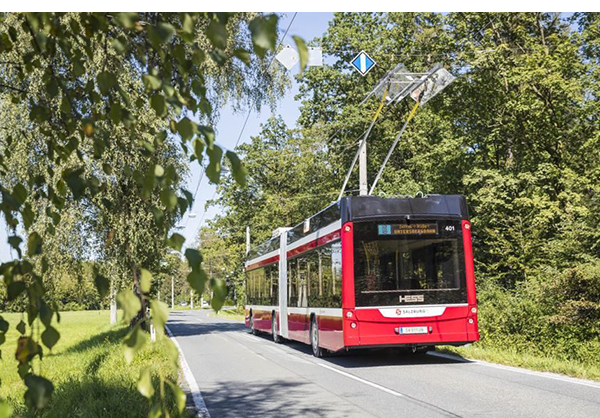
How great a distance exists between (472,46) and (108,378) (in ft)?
67.6

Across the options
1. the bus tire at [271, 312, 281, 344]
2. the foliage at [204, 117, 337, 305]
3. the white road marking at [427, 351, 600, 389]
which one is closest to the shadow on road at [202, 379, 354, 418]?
the white road marking at [427, 351, 600, 389]

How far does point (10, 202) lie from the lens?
235cm

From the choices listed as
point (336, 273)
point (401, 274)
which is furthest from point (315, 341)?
point (401, 274)

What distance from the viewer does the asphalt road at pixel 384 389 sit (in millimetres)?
8031

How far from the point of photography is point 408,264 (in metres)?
12.9

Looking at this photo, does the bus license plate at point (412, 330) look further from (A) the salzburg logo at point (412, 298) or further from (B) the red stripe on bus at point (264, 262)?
(B) the red stripe on bus at point (264, 262)

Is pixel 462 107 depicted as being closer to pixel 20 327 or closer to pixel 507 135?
pixel 507 135

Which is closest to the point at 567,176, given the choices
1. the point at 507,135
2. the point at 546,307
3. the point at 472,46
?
the point at 507,135

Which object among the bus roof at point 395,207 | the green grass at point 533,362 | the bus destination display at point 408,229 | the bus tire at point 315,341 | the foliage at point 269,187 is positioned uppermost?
the foliage at point 269,187

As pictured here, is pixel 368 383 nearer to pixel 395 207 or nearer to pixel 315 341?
pixel 395 207

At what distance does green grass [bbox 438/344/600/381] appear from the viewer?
10773 millimetres

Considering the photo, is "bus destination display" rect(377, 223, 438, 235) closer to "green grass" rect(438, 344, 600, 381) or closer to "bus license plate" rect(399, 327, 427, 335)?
"bus license plate" rect(399, 327, 427, 335)

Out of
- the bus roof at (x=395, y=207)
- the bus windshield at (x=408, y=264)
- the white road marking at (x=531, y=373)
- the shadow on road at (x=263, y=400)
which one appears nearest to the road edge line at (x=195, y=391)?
the shadow on road at (x=263, y=400)

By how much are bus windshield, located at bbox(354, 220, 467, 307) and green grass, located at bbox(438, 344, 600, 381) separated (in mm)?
1443
